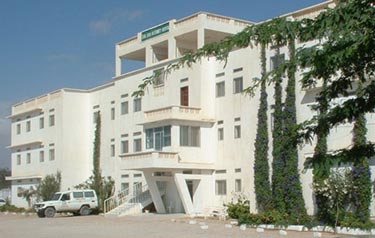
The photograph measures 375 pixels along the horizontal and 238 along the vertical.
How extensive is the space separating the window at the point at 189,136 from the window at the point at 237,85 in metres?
3.41

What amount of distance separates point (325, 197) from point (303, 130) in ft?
70.5

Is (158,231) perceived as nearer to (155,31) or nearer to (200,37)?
(200,37)

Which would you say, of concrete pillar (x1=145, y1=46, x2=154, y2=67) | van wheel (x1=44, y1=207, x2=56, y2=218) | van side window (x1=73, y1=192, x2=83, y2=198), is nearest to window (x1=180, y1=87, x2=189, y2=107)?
concrete pillar (x1=145, y1=46, x2=154, y2=67)

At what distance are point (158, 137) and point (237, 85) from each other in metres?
5.76

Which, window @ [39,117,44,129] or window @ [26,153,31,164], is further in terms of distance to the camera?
window @ [26,153,31,164]

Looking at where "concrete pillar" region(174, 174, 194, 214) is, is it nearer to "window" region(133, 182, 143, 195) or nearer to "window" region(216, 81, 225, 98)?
"window" region(216, 81, 225, 98)

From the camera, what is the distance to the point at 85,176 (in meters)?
50.8

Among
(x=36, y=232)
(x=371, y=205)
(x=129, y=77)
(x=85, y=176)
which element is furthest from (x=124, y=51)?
(x=371, y=205)

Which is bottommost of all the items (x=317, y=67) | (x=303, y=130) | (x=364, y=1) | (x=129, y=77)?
(x=303, y=130)

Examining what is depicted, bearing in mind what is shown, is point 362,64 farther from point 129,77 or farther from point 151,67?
point 129,77

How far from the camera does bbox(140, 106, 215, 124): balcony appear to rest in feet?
122

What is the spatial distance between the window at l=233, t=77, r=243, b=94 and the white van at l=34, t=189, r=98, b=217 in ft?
45.4

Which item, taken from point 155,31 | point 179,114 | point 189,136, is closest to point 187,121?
point 179,114

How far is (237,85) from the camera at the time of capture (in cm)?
3678
